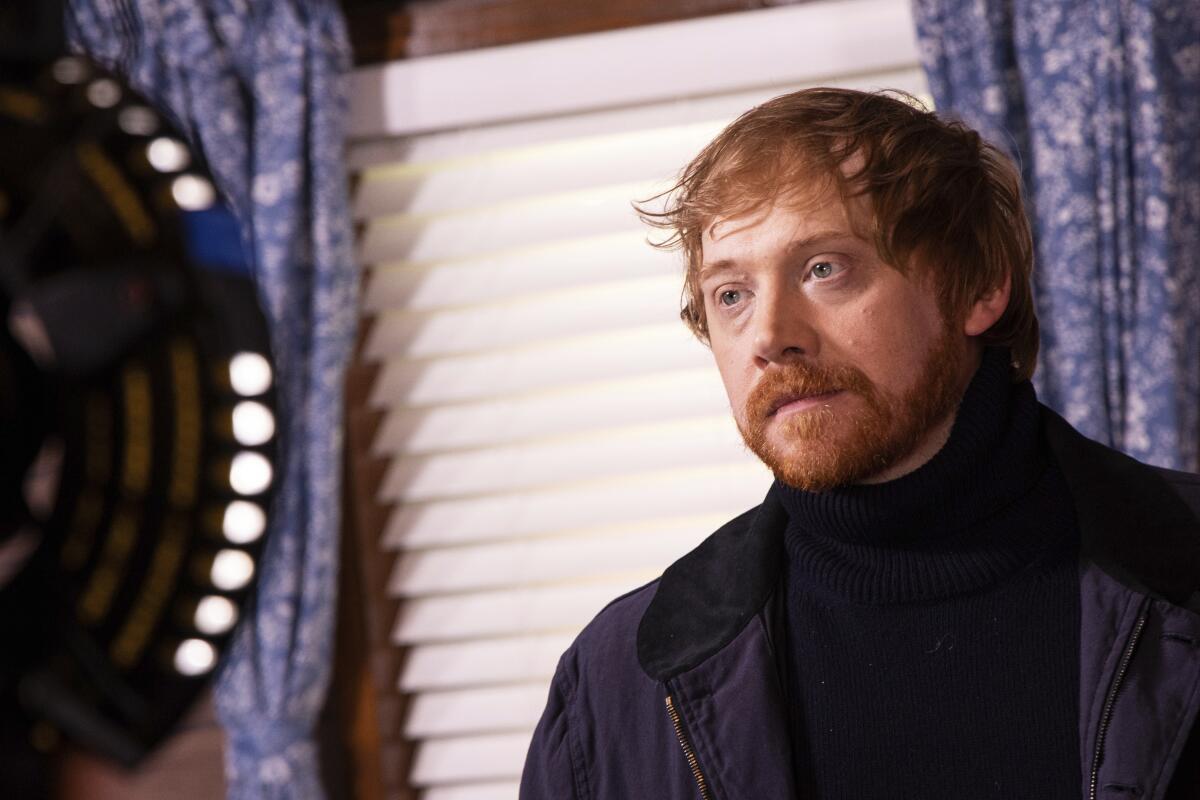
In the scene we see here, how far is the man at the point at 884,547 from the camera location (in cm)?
117

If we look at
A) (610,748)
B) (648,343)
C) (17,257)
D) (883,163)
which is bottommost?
(648,343)

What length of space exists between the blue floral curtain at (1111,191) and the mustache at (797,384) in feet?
4.06

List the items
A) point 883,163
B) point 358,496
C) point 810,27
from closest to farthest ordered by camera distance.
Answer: point 883,163, point 810,27, point 358,496

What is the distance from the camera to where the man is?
1170mm

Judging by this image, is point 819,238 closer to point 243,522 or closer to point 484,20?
point 243,522

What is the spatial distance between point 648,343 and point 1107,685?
1594 millimetres

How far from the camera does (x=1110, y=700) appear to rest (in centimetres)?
110

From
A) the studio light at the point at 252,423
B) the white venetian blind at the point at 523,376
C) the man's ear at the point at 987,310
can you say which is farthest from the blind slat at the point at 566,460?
the studio light at the point at 252,423

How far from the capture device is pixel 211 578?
0.40 m

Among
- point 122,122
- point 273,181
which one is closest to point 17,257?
point 122,122

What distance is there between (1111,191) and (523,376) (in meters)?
1.19

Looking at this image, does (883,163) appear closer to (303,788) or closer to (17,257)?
(17,257)

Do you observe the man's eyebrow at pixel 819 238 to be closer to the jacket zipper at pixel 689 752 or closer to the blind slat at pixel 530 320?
the jacket zipper at pixel 689 752

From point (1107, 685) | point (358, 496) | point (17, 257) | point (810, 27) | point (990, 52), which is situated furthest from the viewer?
point (358, 496)
